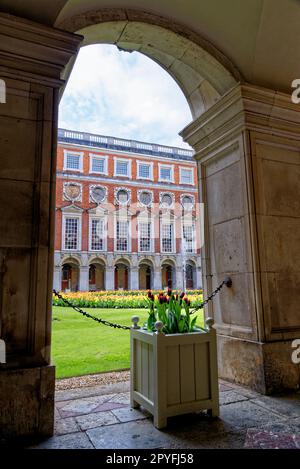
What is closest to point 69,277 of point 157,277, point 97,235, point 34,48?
point 97,235

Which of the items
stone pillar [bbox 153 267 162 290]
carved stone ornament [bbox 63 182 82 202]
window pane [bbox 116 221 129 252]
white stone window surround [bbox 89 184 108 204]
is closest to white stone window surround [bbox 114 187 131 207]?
white stone window surround [bbox 89 184 108 204]

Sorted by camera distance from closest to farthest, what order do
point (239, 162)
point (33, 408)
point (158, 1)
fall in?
point (33, 408)
point (158, 1)
point (239, 162)

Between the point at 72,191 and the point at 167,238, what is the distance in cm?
866

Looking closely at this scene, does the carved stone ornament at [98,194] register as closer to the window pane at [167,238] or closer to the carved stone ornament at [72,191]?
the carved stone ornament at [72,191]

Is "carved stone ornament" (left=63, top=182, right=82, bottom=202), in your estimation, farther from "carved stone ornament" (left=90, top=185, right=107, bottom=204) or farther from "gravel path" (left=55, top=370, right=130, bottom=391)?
"gravel path" (left=55, top=370, right=130, bottom=391)

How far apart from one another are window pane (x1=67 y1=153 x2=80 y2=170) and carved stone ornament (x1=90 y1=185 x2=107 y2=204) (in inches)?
72.6

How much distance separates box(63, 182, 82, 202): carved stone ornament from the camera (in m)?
22.2

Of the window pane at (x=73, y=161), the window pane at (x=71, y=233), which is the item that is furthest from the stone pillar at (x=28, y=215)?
Result: the window pane at (x=71, y=233)

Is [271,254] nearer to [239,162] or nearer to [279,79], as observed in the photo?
[239,162]

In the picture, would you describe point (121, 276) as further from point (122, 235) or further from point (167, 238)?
point (167, 238)

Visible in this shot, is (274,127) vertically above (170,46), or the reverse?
(170,46)

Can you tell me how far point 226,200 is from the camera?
3.71 meters
